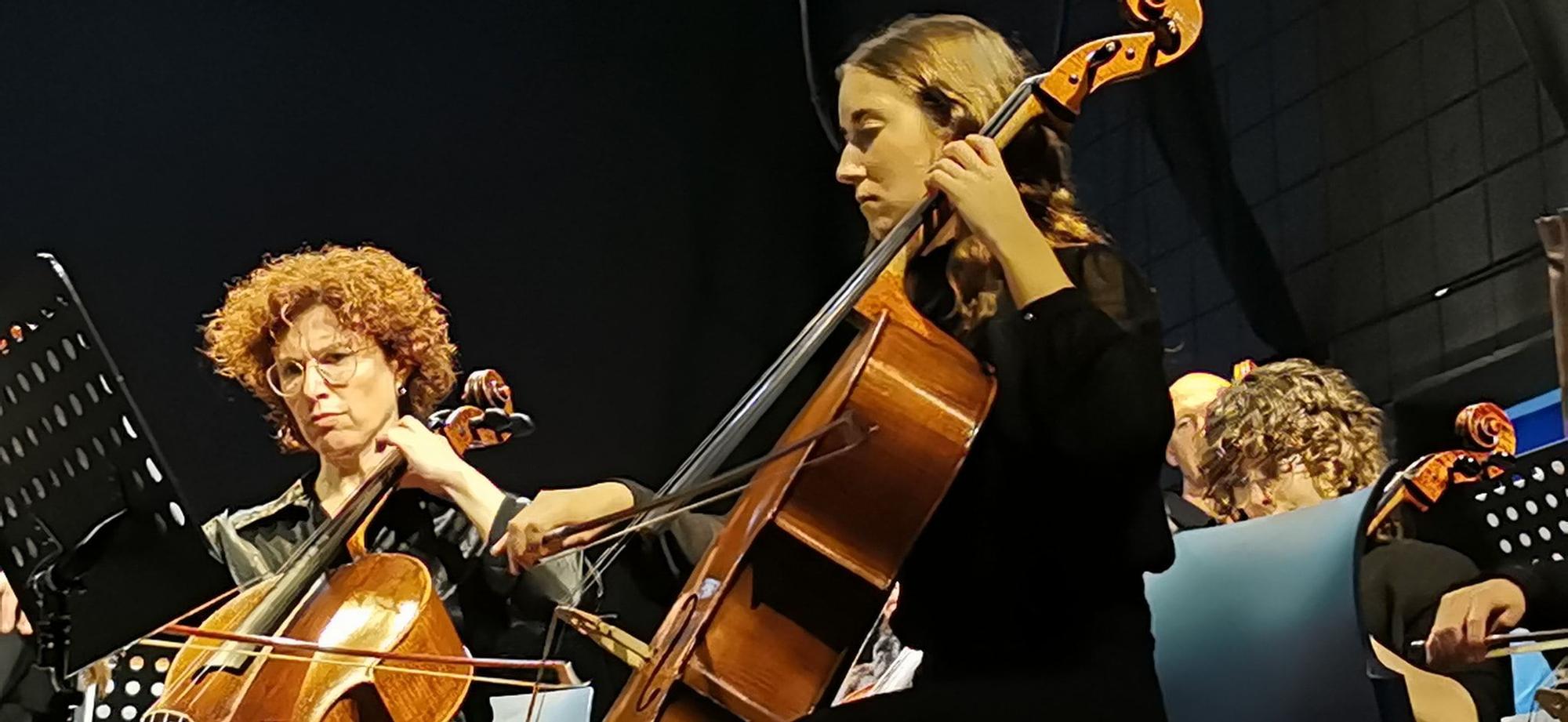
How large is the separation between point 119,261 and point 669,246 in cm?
107

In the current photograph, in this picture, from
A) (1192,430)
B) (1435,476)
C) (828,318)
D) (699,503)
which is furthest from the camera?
(1192,430)

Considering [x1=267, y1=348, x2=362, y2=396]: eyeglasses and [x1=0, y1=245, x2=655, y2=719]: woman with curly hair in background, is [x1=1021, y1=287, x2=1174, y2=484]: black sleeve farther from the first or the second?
[x1=267, y1=348, x2=362, y2=396]: eyeglasses

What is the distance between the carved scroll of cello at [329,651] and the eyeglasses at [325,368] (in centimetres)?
37

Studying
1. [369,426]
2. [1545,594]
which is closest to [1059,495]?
[1545,594]

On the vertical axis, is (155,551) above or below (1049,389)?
below

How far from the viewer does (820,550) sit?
142 centimetres

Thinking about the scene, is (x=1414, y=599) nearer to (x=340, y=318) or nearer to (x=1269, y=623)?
(x=1269, y=623)

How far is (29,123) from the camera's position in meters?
2.98

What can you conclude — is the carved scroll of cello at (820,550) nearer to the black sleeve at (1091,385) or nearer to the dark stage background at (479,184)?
the black sleeve at (1091,385)

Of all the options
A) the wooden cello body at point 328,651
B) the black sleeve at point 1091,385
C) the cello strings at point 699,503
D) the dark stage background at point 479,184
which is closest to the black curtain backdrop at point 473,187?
the dark stage background at point 479,184

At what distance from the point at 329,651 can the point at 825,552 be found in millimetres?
765

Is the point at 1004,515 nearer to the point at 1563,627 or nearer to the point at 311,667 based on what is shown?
the point at 1563,627

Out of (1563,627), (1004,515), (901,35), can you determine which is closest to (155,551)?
(1004,515)

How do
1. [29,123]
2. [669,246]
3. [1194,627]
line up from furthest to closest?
[669,246]
[29,123]
[1194,627]
